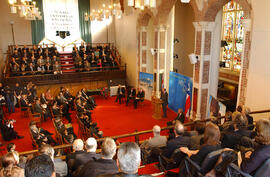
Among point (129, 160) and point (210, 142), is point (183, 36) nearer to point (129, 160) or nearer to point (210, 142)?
point (210, 142)

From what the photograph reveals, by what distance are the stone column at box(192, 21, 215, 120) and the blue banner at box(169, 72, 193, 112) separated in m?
0.86

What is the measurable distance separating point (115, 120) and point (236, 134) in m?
7.02

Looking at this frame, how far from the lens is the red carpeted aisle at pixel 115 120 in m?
9.27

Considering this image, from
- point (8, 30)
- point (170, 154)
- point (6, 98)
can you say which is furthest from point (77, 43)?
point (170, 154)

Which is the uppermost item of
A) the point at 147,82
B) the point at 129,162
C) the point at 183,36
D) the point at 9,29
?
the point at 9,29

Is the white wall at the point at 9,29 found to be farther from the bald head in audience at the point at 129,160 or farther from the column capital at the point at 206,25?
the bald head in audience at the point at 129,160

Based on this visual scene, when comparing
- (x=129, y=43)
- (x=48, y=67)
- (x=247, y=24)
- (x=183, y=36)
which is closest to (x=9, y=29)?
(x=48, y=67)

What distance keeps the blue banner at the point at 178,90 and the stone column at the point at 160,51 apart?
85 centimetres

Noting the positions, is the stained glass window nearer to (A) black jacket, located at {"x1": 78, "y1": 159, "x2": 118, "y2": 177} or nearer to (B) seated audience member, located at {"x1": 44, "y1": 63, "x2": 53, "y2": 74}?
(B) seated audience member, located at {"x1": 44, "y1": 63, "x2": 53, "y2": 74}

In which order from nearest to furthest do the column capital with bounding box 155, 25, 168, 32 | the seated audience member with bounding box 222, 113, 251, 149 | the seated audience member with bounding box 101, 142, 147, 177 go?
the seated audience member with bounding box 101, 142, 147, 177, the seated audience member with bounding box 222, 113, 251, 149, the column capital with bounding box 155, 25, 168, 32

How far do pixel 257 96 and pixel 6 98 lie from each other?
36.5 ft

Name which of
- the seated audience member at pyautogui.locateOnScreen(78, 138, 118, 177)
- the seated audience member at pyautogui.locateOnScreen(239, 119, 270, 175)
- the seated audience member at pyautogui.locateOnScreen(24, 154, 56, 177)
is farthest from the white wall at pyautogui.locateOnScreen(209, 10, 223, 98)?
the seated audience member at pyautogui.locateOnScreen(24, 154, 56, 177)

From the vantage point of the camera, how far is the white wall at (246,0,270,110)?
6.51m

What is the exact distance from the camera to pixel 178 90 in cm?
1159
